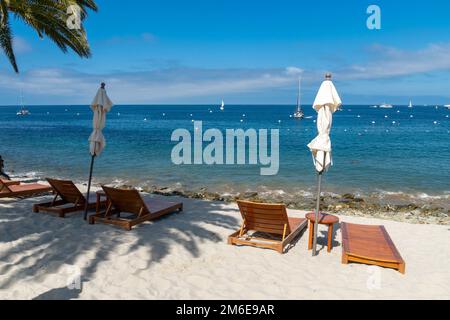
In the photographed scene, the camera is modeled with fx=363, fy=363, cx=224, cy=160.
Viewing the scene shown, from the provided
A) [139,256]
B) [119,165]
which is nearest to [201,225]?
[139,256]

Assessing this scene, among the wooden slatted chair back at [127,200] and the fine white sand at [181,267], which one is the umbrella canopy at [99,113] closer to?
the wooden slatted chair back at [127,200]

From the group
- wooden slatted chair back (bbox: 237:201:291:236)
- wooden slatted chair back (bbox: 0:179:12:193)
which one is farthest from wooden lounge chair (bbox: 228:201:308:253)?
wooden slatted chair back (bbox: 0:179:12:193)

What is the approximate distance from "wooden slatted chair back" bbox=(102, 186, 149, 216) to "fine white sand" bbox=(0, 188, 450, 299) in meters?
0.42

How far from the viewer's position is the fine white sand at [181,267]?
5.10m

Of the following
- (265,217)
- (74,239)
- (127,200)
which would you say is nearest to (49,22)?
(127,200)

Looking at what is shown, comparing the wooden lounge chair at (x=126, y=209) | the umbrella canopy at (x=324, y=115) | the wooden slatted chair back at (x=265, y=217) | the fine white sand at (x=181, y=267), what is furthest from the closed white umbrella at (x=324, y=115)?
the wooden lounge chair at (x=126, y=209)

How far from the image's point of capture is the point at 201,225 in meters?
8.62

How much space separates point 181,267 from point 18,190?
7.11 metres

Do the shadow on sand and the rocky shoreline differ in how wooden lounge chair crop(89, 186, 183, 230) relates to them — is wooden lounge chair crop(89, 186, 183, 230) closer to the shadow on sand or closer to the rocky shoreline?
the shadow on sand

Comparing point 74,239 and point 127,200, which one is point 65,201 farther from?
point 74,239

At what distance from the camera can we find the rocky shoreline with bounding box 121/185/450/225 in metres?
12.0

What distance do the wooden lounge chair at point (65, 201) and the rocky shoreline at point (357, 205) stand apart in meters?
4.73
